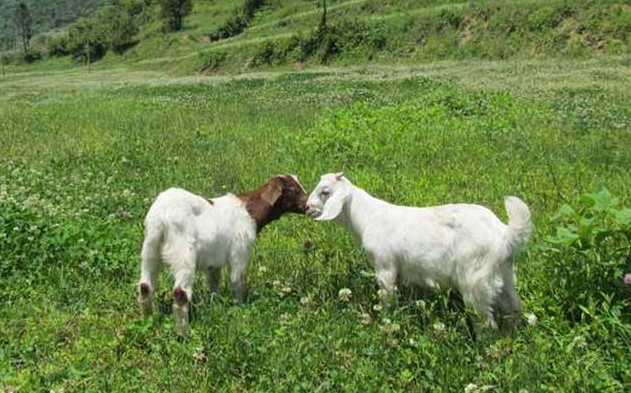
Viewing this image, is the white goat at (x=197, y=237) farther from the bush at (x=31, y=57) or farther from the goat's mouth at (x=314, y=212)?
the bush at (x=31, y=57)

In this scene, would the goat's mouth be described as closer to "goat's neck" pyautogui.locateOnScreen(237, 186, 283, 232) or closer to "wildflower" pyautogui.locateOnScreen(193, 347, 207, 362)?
"goat's neck" pyautogui.locateOnScreen(237, 186, 283, 232)

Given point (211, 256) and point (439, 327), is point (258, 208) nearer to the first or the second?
point (211, 256)

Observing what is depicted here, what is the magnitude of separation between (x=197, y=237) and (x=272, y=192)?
1095 millimetres

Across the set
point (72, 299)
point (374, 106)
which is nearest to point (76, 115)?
point (374, 106)

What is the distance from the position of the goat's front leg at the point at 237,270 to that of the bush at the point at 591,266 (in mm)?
2673

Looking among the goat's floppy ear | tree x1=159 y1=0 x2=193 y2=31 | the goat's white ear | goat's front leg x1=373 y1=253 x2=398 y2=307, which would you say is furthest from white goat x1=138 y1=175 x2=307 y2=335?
tree x1=159 y1=0 x2=193 y2=31

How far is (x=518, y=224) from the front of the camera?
14.5ft

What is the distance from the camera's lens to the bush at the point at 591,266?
4680 millimetres

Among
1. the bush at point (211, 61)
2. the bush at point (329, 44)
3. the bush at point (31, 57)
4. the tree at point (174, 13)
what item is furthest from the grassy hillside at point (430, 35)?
the bush at point (31, 57)

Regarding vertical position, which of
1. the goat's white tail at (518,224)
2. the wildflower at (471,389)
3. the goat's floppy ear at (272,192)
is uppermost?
the goat's white tail at (518,224)

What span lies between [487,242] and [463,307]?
0.80 m

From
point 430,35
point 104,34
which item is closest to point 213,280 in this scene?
point 430,35

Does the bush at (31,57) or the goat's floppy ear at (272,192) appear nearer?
the goat's floppy ear at (272,192)

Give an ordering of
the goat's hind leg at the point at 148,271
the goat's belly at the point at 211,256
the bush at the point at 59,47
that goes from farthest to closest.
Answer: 1. the bush at the point at 59,47
2. the goat's belly at the point at 211,256
3. the goat's hind leg at the point at 148,271
